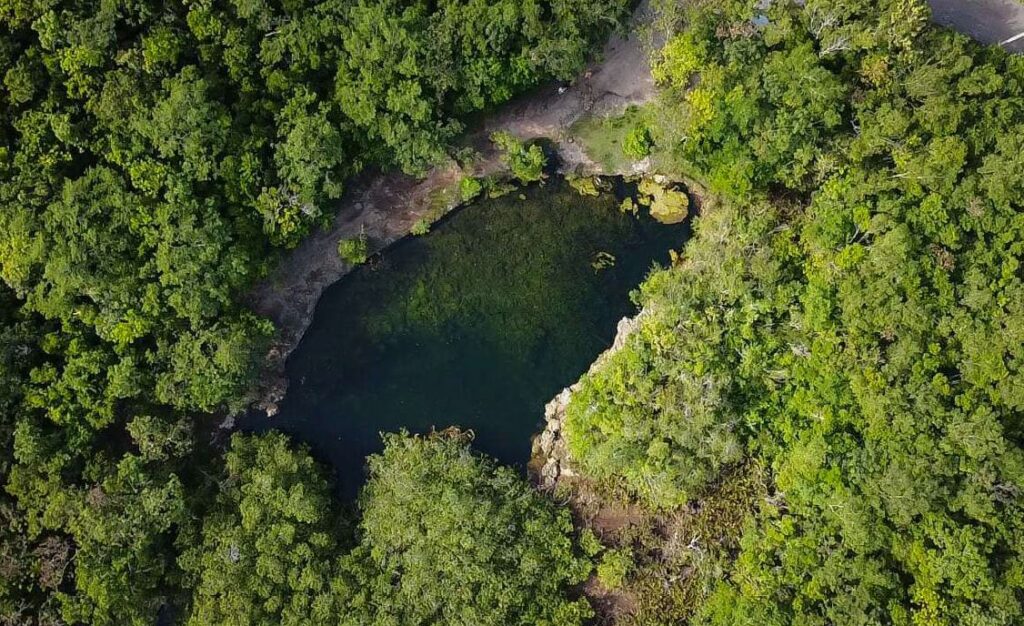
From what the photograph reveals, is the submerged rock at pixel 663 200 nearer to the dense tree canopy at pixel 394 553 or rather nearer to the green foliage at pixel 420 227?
the green foliage at pixel 420 227

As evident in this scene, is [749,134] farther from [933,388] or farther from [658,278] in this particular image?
[933,388]

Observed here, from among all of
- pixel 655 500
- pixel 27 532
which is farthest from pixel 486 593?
pixel 27 532

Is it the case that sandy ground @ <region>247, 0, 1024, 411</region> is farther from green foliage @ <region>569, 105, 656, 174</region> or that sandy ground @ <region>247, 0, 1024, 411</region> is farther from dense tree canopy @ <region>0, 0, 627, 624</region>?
dense tree canopy @ <region>0, 0, 627, 624</region>

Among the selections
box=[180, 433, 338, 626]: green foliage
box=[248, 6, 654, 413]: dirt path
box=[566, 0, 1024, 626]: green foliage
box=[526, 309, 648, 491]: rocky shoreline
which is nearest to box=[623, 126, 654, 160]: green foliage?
box=[566, 0, 1024, 626]: green foliage

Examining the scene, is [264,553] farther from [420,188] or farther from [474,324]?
[420,188]

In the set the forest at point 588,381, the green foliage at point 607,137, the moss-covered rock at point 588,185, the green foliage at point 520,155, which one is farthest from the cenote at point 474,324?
the forest at point 588,381

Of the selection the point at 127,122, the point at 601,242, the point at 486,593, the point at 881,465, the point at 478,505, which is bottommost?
the point at 486,593

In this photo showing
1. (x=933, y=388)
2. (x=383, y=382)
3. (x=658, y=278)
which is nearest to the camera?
(x=933, y=388)

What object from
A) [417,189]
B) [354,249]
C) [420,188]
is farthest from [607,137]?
[354,249]
